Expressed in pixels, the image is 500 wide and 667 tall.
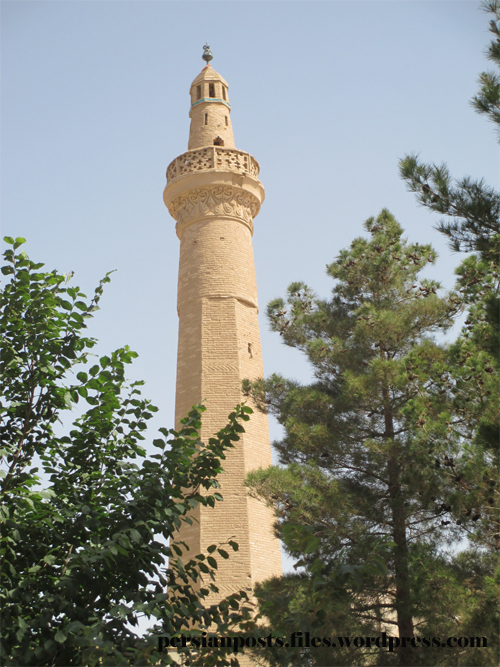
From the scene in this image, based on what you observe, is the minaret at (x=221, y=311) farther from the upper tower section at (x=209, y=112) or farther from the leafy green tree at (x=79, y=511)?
the leafy green tree at (x=79, y=511)

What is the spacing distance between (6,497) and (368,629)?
176 inches

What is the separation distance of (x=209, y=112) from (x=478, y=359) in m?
11.1

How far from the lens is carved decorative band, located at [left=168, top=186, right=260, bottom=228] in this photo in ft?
50.3

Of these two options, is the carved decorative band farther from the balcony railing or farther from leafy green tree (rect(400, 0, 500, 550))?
leafy green tree (rect(400, 0, 500, 550))

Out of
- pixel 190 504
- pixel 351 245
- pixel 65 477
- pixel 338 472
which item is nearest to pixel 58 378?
pixel 65 477

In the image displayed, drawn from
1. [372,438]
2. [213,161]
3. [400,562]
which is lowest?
[400,562]

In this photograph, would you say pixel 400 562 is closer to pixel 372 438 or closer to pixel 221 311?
pixel 372 438

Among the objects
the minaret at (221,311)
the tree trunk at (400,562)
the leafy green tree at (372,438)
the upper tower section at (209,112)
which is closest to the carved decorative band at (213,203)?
the minaret at (221,311)

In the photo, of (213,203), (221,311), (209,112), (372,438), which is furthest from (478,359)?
(209,112)

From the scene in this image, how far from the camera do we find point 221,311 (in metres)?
14.3

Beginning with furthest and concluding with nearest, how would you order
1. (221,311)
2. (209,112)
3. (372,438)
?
(209,112) < (221,311) < (372,438)

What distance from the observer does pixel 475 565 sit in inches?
305

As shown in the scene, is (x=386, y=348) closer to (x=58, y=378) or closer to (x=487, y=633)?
(x=487, y=633)

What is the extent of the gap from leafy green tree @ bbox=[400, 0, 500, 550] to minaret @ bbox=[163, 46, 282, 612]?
4484 mm
